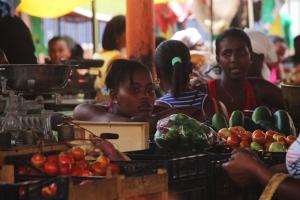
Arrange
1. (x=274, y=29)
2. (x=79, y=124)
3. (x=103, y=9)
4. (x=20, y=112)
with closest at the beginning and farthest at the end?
(x=20, y=112)
(x=79, y=124)
(x=103, y=9)
(x=274, y=29)

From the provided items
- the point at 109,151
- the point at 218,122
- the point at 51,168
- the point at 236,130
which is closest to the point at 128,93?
the point at 218,122

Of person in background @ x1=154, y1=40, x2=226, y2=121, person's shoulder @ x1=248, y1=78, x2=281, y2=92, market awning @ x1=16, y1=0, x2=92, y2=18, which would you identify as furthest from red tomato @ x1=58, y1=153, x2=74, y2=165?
market awning @ x1=16, y1=0, x2=92, y2=18

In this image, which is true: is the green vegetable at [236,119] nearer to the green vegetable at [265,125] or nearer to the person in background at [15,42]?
the green vegetable at [265,125]

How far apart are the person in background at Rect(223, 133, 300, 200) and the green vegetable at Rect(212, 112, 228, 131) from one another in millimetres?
1557

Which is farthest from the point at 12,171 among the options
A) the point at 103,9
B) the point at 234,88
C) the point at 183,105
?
the point at 103,9

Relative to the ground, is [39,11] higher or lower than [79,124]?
higher

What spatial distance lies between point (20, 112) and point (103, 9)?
10.4 m

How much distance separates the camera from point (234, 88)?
6.30 metres

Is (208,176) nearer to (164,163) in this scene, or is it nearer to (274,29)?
(164,163)

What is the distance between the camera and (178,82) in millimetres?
5645

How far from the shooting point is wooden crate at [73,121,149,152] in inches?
161

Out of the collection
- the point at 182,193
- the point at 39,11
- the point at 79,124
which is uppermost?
the point at 39,11

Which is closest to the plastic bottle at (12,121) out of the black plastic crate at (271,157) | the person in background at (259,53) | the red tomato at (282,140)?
the black plastic crate at (271,157)

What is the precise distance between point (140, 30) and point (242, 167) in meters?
3.46
